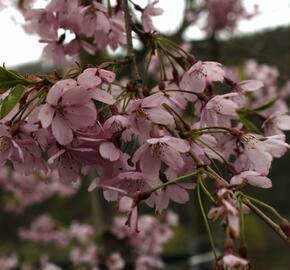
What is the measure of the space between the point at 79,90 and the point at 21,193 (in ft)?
16.2

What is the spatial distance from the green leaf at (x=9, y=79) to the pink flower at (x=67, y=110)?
0.24 feet

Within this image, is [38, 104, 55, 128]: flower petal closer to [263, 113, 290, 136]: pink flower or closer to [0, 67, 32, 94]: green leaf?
[0, 67, 32, 94]: green leaf

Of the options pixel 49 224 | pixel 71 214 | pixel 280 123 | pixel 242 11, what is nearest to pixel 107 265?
pixel 280 123

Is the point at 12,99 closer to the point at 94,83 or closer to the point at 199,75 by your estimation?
the point at 94,83

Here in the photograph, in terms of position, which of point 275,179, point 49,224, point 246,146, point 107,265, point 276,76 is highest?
point 246,146

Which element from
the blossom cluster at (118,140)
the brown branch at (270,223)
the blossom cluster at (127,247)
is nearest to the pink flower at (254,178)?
the blossom cluster at (118,140)

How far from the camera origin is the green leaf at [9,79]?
0.93 m

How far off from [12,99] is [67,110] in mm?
100

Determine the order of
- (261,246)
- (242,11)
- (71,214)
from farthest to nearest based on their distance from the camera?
1. (71,214)
2. (261,246)
3. (242,11)

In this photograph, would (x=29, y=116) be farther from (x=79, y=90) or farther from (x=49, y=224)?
(x=49, y=224)

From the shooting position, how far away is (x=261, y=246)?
8.18 meters

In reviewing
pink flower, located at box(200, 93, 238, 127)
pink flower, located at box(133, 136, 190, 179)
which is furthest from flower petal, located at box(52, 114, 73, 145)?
pink flower, located at box(200, 93, 238, 127)

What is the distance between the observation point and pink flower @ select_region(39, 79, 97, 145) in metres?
0.88

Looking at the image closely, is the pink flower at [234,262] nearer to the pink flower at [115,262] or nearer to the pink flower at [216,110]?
the pink flower at [216,110]
